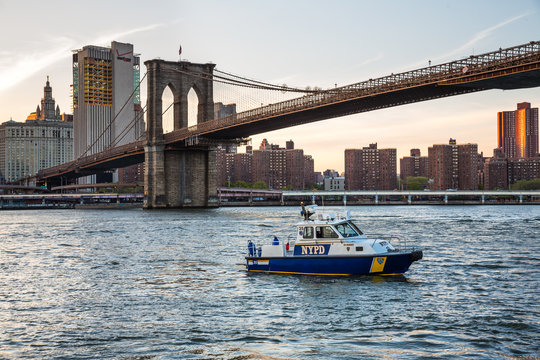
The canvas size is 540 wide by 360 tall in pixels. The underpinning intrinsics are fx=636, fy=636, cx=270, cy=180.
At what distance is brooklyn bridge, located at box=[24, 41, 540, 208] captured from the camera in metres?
58.6

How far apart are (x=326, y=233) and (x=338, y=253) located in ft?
2.76

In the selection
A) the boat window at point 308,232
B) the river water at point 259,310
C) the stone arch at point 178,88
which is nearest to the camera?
the river water at point 259,310

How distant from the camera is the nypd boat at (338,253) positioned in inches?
904

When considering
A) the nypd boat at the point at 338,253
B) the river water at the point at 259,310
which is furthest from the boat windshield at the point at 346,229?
the river water at the point at 259,310

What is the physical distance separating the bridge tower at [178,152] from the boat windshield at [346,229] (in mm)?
74690

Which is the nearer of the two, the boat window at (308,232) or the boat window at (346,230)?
the boat window at (346,230)

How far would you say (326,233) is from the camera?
23.2 m

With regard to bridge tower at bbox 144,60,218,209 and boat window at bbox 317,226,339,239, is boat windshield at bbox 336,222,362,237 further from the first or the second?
bridge tower at bbox 144,60,218,209

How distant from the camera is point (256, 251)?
25531 mm

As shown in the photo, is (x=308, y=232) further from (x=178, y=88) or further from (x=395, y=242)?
(x=178, y=88)

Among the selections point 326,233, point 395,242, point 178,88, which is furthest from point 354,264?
point 178,88

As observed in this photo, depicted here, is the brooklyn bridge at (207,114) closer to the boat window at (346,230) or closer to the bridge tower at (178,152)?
the bridge tower at (178,152)

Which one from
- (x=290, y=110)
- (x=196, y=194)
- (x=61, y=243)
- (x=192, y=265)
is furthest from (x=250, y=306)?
(x=196, y=194)

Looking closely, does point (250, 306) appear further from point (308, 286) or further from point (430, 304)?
point (430, 304)
